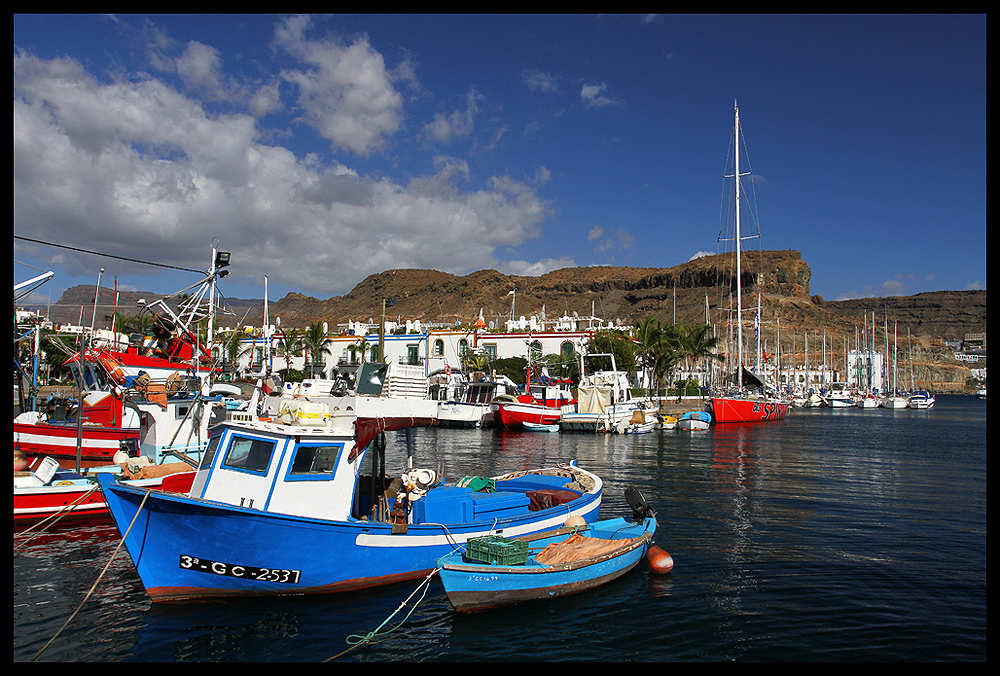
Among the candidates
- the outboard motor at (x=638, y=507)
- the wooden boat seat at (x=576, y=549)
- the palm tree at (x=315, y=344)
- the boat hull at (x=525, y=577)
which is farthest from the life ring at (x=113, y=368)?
the palm tree at (x=315, y=344)

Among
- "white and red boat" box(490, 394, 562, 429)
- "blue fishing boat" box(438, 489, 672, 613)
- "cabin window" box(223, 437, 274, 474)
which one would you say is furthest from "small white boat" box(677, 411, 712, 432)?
"cabin window" box(223, 437, 274, 474)

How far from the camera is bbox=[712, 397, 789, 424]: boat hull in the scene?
57.1 metres

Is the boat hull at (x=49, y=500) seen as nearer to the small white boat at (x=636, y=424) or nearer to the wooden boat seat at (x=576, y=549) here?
the wooden boat seat at (x=576, y=549)

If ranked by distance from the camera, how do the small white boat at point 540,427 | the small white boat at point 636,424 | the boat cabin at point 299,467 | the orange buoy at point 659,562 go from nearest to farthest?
the boat cabin at point 299,467 < the orange buoy at point 659,562 < the small white boat at point 636,424 < the small white boat at point 540,427

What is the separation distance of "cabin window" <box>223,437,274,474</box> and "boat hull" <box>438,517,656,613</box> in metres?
4.36

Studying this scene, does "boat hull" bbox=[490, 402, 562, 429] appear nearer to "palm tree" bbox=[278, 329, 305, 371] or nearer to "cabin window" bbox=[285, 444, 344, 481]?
"cabin window" bbox=[285, 444, 344, 481]

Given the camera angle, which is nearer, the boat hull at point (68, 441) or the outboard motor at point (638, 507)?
the outboard motor at point (638, 507)

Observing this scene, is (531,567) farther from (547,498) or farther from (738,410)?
(738,410)

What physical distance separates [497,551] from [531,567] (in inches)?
32.7

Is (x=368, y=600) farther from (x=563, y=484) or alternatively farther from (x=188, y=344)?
(x=188, y=344)

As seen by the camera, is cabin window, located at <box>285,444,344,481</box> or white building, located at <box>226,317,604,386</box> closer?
cabin window, located at <box>285,444,344,481</box>

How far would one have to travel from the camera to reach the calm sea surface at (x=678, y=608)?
10.2 meters

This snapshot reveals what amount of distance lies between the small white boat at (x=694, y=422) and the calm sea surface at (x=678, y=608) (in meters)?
28.0

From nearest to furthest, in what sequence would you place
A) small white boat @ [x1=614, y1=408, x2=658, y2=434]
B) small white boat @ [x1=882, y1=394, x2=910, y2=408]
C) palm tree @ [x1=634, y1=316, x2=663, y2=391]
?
small white boat @ [x1=614, y1=408, x2=658, y2=434] → palm tree @ [x1=634, y1=316, x2=663, y2=391] → small white boat @ [x1=882, y1=394, x2=910, y2=408]
